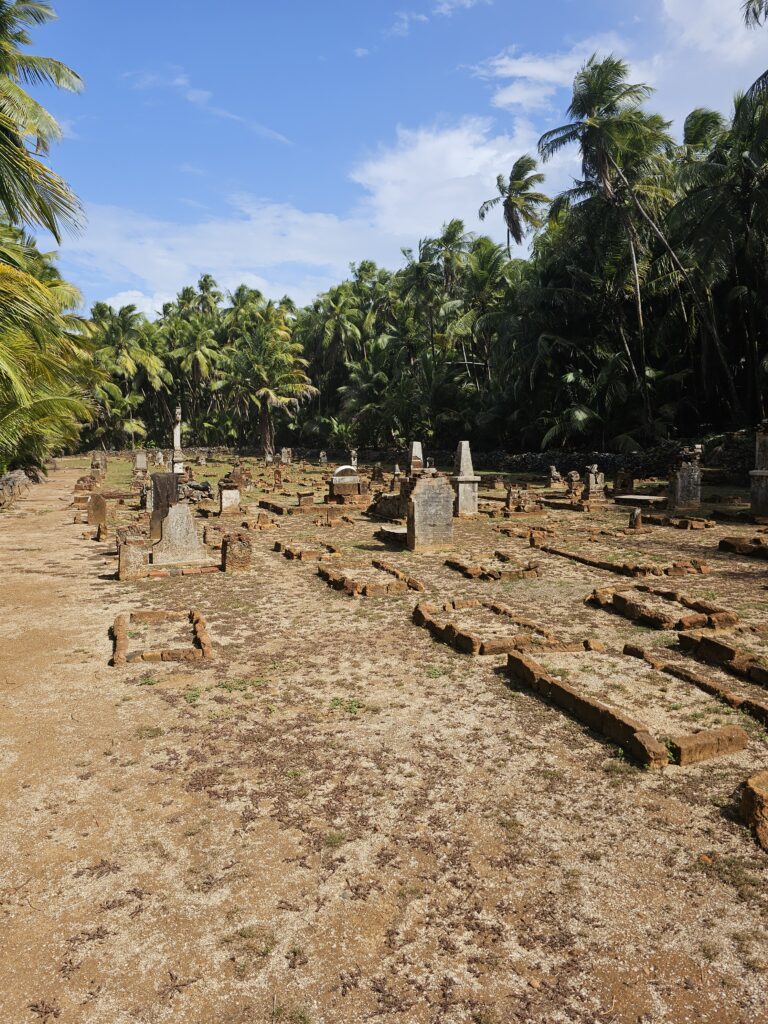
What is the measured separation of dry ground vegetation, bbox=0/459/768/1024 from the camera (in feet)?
9.46

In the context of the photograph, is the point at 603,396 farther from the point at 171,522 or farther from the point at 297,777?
the point at 297,777

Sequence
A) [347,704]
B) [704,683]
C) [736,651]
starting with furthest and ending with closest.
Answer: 1. [736,651]
2. [704,683]
3. [347,704]

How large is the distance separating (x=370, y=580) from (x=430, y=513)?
124 inches

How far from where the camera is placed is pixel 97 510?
17.7 metres

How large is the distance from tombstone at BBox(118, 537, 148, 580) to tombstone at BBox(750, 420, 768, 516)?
14.5m

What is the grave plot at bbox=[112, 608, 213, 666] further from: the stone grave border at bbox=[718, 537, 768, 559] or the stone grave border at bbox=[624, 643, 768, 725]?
the stone grave border at bbox=[718, 537, 768, 559]

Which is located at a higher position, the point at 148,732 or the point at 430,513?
→ the point at 430,513

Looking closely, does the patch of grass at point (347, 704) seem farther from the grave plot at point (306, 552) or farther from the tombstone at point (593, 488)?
the tombstone at point (593, 488)

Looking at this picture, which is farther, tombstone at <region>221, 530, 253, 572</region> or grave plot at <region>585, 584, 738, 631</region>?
tombstone at <region>221, 530, 253, 572</region>

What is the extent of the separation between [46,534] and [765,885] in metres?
16.2

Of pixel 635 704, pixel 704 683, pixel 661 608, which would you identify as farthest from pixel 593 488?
pixel 635 704

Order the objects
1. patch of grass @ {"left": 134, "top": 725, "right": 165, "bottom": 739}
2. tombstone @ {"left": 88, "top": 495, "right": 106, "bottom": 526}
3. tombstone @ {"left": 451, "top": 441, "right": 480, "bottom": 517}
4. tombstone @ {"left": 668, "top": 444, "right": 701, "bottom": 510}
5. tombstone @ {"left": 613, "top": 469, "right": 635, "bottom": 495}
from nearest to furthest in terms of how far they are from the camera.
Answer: patch of grass @ {"left": 134, "top": 725, "right": 165, "bottom": 739} < tombstone @ {"left": 88, "top": 495, "right": 106, "bottom": 526} < tombstone @ {"left": 451, "top": 441, "right": 480, "bottom": 517} < tombstone @ {"left": 668, "top": 444, "right": 701, "bottom": 510} < tombstone @ {"left": 613, "top": 469, "right": 635, "bottom": 495}

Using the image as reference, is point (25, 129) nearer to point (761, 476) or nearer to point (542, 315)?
point (761, 476)

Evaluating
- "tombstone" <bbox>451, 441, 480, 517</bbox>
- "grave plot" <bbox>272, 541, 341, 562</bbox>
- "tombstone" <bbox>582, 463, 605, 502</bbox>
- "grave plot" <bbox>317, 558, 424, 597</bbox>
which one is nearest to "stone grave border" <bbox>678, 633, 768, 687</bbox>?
"grave plot" <bbox>317, 558, 424, 597</bbox>
